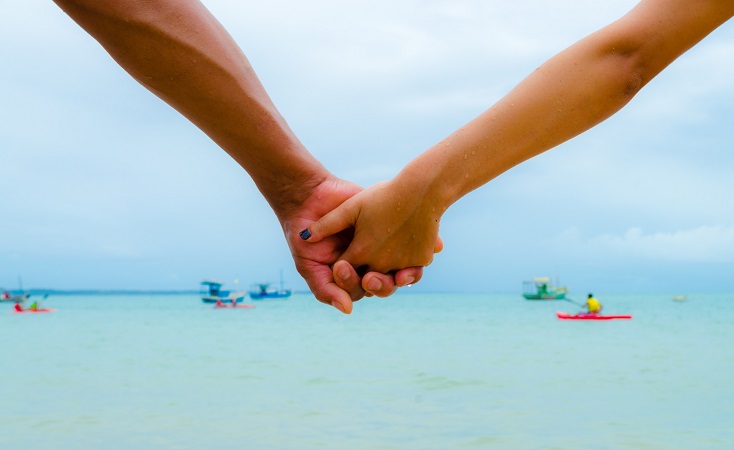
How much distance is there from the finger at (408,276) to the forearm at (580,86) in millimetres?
506

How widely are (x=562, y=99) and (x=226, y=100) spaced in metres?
0.98

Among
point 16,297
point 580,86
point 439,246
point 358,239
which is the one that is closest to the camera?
point 580,86

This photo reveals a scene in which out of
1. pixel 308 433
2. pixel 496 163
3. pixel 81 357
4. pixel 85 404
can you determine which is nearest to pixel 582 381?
pixel 308 433

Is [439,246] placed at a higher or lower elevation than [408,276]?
higher

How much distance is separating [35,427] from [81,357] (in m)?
9.40

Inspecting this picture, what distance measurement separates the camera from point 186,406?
9367 mm

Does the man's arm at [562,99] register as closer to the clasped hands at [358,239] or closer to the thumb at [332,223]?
the clasped hands at [358,239]

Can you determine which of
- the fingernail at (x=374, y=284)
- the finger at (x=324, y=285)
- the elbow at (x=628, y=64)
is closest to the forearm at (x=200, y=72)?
the finger at (x=324, y=285)

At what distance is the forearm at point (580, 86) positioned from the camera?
1.93m

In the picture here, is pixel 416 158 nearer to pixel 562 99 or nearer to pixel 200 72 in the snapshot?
pixel 562 99

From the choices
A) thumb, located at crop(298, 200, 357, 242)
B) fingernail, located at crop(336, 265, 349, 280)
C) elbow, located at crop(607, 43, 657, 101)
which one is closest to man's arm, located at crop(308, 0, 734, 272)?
elbow, located at crop(607, 43, 657, 101)

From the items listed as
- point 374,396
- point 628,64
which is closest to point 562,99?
point 628,64

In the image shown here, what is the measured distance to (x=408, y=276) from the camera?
2.49 meters

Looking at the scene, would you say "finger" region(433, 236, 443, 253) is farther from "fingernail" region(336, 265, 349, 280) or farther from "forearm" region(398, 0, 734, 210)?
"forearm" region(398, 0, 734, 210)
